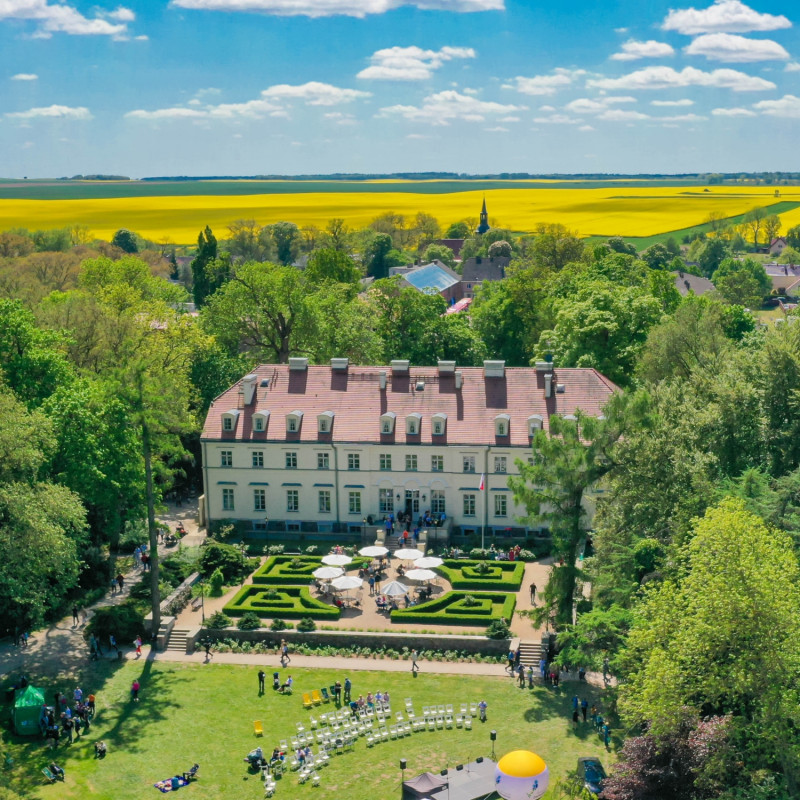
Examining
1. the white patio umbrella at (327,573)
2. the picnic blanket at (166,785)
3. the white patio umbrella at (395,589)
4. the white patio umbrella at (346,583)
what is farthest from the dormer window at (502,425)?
the picnic blanket at (166,785)

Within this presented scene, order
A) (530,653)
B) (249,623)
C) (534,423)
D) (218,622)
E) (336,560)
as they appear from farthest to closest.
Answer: (534,423) < (336,560) < (218,622) < (249,623) < (530,653)

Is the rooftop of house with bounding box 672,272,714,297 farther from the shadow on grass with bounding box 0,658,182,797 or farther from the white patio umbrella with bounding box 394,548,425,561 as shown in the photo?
the shadow on grass with bounding box 0,658,182,797

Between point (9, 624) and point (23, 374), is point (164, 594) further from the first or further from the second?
point (23, 374)

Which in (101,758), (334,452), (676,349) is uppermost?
(676,349)

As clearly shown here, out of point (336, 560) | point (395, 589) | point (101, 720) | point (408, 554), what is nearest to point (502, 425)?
point (408, 554)

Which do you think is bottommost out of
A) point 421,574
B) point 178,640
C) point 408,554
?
point 178,640

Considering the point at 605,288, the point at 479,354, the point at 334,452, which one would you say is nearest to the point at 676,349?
the point at 605,288

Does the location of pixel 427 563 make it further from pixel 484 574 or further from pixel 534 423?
pixel 534 423
